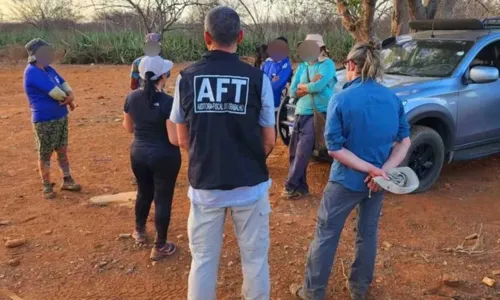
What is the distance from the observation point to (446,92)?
5.73 meters

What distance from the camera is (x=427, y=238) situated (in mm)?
4594

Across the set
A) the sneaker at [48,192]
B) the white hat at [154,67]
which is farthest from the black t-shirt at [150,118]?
the sneaker at [48,192]

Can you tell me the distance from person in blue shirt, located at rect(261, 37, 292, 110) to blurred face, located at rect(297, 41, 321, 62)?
1.00 metres

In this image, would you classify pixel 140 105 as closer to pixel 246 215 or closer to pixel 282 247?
pixel 246 215

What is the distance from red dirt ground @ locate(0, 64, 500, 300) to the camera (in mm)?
3768

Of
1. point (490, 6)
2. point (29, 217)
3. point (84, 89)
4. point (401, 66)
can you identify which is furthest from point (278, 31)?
point (29, 217)

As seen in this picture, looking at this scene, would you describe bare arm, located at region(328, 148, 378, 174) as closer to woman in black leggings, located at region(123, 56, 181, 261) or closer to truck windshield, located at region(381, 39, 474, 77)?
woman in black leggings, located at region(123, 56, 181, 261)

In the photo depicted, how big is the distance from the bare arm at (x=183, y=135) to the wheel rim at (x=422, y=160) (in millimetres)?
3343

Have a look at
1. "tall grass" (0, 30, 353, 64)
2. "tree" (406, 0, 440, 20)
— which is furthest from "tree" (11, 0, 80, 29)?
"tree" (406, 0, 440, 20)

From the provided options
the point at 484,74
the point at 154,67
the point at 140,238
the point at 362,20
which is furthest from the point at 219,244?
the point at 362,20

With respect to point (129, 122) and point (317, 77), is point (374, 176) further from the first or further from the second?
point (317, 77)

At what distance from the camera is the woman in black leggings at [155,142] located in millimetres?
3779

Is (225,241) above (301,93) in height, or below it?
below

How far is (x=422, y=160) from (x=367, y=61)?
285 cm
